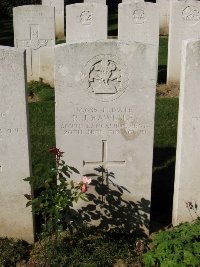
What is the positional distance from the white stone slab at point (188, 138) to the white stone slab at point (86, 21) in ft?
19.7

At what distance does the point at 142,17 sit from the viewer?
10.4 metres

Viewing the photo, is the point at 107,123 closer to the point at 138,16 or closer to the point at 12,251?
the point at 12,251

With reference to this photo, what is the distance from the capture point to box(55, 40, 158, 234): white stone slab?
450 cm

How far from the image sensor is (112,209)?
16.7 feet

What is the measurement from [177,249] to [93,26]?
714cm

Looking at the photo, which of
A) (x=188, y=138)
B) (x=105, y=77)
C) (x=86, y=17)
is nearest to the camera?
(x=105, y=77)

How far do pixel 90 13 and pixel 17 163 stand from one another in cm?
646

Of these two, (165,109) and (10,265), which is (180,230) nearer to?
(10,265)

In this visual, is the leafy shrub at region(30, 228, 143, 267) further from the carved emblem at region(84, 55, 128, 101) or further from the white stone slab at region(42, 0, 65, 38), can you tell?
the white stone slab at region(42, 0, 65, 38)

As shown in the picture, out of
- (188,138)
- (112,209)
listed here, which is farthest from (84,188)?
(188,138)

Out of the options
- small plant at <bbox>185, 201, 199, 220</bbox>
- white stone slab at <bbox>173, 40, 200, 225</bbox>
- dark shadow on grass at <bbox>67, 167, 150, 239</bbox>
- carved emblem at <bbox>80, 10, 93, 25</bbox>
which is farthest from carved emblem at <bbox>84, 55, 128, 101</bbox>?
carved emblem at <bbox>80, 10, 93, 25</bbox>

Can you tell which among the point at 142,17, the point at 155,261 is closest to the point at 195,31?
the point at 142,17

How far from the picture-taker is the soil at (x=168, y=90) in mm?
9922

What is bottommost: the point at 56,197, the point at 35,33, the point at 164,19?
the point at 56,197
